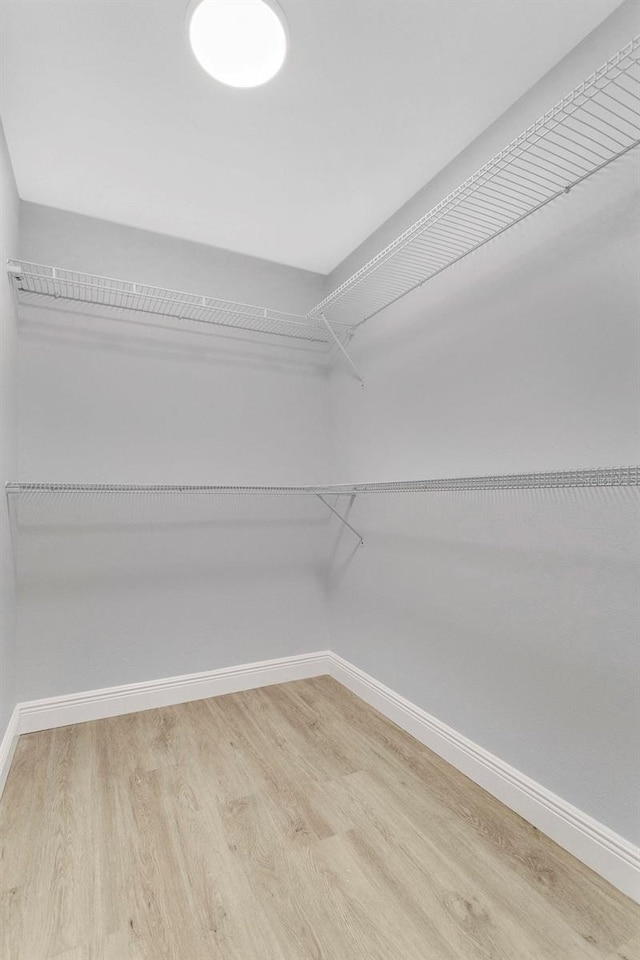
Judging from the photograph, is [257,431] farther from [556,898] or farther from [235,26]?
[556,898]

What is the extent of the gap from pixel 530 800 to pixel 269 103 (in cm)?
226

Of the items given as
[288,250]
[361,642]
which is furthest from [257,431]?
[361,642]

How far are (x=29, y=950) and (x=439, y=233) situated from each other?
7.31ft

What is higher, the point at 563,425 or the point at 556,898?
the point at 563,425

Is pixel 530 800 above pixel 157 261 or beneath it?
beneath

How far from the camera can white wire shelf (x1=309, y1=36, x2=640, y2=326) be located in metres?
1.06

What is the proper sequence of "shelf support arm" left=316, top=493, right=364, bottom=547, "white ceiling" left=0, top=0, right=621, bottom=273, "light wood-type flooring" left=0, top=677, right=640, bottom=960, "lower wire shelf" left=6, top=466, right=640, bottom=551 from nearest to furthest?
"light wood-type flooring" left=0, top=677, right=640, bottom=960
"lower wire shelf" left=6, top=466, right=640, bottom=551
"white ceiling" left=0, top=0, right=621, bottom=273
"shelf support arm" left=316, top=493, right=364, bottom=547

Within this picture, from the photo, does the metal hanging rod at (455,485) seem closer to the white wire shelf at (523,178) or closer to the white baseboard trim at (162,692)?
the white wire shelf at (523,178)

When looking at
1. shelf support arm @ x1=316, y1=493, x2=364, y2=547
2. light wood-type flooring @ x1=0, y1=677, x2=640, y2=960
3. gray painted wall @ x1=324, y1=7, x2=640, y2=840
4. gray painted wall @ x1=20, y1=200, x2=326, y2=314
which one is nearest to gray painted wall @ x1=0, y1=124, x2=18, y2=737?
gray painted wall @ x1=20, y1=200, x2=326, y2=314

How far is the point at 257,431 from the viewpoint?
2404mm

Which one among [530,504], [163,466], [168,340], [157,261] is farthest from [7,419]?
[530,504]

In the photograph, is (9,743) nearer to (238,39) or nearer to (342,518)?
(342,518)

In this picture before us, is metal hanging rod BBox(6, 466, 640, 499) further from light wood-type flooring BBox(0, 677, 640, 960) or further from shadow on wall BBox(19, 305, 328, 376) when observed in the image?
light wood-type flooring BBox(0, 677, 640, 960)

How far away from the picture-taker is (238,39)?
128 cm
